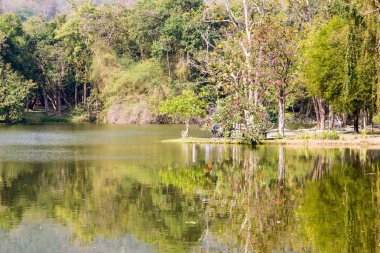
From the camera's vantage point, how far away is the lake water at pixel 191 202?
627 inches

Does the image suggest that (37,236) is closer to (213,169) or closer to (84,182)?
(84,182)

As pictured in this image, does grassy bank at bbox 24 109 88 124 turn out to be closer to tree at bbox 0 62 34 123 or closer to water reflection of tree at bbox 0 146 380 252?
tree at bbox 0 62 34 123

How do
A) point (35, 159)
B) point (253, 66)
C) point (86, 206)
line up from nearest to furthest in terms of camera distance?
1. point (86, 206)
2. point (35, 159)
3. point (253, 66)

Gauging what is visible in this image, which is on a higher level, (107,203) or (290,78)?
(290,78)

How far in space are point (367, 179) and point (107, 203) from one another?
404 inches

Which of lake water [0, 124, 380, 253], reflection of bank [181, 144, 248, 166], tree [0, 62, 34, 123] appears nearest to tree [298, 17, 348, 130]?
reflection of bank [181, 144, 248, 166]

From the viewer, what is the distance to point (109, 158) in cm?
3425

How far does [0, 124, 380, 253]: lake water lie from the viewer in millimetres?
15914

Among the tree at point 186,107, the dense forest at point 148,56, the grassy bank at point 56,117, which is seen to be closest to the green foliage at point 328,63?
the dense forest at point 148,56

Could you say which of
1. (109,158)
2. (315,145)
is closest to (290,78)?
(315,145)

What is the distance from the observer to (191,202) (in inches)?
832

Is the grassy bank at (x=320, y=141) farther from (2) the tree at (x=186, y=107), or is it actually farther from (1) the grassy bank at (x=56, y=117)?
(1) the grassy bank at (x=56, y=117)

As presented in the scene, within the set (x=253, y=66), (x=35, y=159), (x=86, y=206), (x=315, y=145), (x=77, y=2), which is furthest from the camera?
(x=77, y=2)

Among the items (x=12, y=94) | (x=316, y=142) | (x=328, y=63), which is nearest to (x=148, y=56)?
(x=12, y=94)
